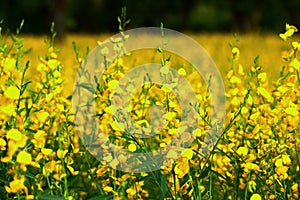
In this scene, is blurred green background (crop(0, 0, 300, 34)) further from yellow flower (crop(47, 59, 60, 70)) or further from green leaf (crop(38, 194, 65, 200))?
green leaf (crop(38, 194, 65, 200))

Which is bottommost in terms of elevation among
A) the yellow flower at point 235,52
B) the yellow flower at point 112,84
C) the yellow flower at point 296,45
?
the yellow flower at point 112,84

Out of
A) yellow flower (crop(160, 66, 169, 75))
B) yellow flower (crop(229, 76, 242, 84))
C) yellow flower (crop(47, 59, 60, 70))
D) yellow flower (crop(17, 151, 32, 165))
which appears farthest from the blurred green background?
yellow flower (crop(17, 151, 32, 165))

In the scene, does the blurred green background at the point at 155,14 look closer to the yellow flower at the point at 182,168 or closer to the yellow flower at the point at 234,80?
the yellow flower at the point at 234,80

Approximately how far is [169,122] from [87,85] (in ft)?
1.85

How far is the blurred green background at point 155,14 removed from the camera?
1081 inches

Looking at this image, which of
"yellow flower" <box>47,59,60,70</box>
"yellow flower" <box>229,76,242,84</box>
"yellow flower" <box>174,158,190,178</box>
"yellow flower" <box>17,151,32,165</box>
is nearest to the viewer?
"yellow flower" <box>17,151,32,165</box>

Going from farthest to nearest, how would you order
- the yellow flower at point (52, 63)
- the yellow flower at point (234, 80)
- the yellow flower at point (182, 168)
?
the yellow flower at point (234, 80)
the yellow flower at point (52, 63)
the yellow flower at point (182, 168)

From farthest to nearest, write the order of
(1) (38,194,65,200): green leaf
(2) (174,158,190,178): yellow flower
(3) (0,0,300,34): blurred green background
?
(3) (0,0,300,34): blurred green background < (2) (174,158,190,178): yellow flower < (1) (38,194,65,200): green leaf

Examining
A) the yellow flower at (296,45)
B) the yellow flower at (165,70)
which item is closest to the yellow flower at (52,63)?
the yellow flower at (165,70)

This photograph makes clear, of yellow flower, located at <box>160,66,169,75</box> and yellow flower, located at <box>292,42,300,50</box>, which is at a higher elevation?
yellow flower, located at <box>292,42,300,50</box>

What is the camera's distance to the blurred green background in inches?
1081

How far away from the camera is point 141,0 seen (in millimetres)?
28188

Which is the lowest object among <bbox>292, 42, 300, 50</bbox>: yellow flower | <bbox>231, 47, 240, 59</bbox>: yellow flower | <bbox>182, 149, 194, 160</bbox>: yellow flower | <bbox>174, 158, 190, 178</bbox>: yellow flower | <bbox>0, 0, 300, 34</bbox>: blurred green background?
<bbox>174, 158, 190, 178</bbox>: yellow flower

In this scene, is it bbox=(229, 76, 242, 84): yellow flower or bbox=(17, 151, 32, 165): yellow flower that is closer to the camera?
bbox=(17, 151, 32, 165): yellow flower
